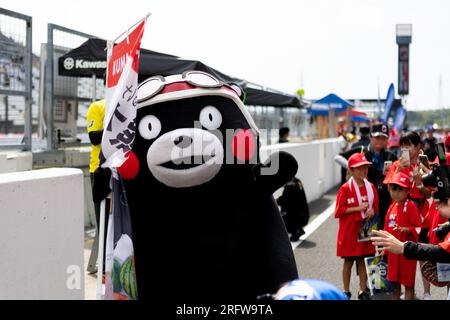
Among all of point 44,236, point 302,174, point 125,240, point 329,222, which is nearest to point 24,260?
point 44,236

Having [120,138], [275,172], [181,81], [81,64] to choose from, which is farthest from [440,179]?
[81,64]

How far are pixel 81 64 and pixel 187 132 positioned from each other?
4408 millimetres

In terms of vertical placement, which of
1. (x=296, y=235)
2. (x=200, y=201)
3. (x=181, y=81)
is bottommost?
(x=296, y=235)

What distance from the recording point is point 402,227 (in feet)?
15.7

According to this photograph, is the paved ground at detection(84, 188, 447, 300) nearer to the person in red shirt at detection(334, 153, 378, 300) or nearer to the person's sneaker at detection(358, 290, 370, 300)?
the person's sneaker at detection(358, 290, 370, 300)

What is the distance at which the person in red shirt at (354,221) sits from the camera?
17.3 ft

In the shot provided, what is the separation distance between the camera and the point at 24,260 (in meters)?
2.73

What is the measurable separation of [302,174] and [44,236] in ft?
25.9

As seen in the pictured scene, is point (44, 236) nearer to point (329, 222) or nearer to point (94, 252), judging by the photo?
point (94, 252)

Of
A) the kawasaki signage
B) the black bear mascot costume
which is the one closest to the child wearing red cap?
the black bear mascot costume

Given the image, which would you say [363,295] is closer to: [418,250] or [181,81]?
[418,250]

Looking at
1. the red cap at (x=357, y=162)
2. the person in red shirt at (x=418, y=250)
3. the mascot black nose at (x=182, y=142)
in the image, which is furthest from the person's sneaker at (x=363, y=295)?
the mascot black nose at (x=182, y=142)

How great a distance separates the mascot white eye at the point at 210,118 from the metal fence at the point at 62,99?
453 centimetres

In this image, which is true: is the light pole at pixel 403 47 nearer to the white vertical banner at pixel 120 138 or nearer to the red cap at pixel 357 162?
the red cap at pixel 357 162
